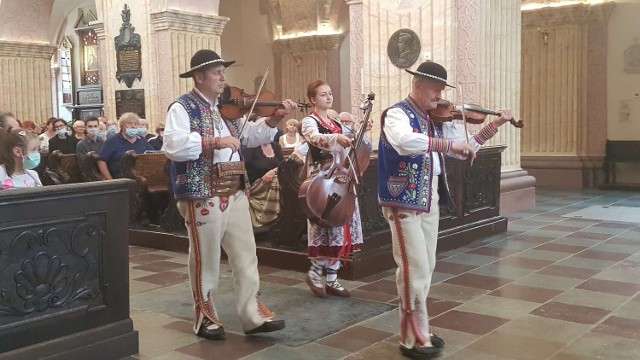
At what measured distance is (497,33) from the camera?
9188mm

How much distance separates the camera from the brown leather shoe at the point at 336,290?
5.24 meters

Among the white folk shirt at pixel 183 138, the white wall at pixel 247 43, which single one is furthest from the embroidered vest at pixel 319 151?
the white wall at pixel 247 43

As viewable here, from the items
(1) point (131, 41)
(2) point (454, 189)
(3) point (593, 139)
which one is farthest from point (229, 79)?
(2) point (454, 189)

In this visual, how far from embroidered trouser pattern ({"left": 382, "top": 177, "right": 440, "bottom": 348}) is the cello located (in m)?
0.85

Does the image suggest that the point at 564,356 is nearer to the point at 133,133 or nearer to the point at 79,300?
the point at 79,300

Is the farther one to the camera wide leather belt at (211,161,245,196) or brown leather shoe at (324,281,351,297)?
brown leather shoe at (324,281,351,297)

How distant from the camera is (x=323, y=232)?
17.3 feet

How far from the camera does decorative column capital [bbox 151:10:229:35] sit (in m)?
11.1

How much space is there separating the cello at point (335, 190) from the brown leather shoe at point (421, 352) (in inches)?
46.9

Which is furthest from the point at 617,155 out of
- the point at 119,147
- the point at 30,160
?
the point at 30,160

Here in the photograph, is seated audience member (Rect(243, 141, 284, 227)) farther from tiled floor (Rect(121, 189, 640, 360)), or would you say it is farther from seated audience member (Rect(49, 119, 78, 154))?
seated audience member (Rect(49, 119, 78, 154))

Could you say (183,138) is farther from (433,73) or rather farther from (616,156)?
(616,156)

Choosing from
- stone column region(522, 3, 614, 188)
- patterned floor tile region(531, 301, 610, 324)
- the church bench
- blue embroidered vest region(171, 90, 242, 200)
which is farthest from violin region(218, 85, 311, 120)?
the church bench

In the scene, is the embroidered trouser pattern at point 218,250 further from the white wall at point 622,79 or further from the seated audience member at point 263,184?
the white wall at point 622,79
